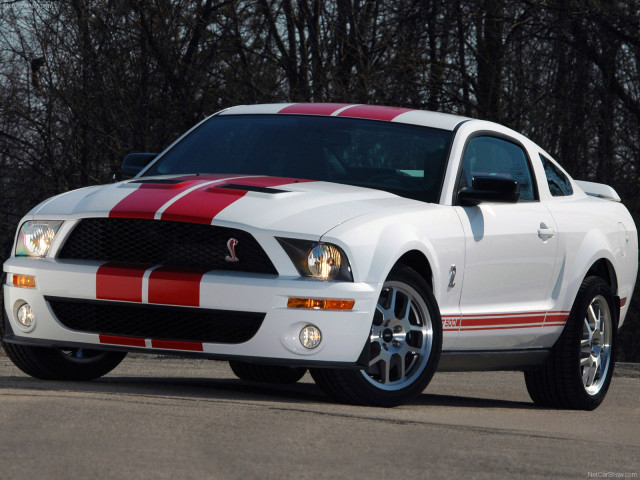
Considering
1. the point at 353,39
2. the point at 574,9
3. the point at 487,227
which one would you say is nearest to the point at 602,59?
the point at 574,9

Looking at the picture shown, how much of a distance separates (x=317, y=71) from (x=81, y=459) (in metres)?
14.6

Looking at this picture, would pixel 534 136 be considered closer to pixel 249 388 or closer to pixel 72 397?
pixel 249 388

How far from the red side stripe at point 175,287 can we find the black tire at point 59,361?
944 mm

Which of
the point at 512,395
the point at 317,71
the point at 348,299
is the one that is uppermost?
the point at 317,71

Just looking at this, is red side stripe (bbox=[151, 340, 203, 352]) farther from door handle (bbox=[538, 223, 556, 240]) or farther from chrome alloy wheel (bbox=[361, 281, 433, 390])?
door handle (bbox=[538, 223, 556, 240])

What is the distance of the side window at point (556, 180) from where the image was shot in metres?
8.27

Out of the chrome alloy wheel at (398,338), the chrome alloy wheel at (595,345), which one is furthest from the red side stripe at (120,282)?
the chrome alloy wheel at (595,345)

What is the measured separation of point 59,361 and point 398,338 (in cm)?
182

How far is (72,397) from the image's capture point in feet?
18.6

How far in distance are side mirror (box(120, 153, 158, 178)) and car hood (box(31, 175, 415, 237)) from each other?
920mm

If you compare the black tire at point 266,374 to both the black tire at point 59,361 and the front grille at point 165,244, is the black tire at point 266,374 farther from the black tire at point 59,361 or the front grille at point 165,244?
the front grille at point 165,244

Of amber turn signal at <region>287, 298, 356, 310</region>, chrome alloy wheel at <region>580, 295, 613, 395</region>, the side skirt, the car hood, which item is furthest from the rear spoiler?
amber turn signal at <region>287, 298, 356, 310</region>

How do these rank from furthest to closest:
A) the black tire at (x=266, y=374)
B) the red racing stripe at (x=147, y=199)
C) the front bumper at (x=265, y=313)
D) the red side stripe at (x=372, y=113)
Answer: the black tire at (x=266, y=374), the red side stripe at (x=372, y=113), the red racing stripe at (x=147, y=199), the front bumper at (x=265, y=313)

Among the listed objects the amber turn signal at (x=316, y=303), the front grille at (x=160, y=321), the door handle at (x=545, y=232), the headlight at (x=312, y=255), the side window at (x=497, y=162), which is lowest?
the front grille at (x=160, y=321)
